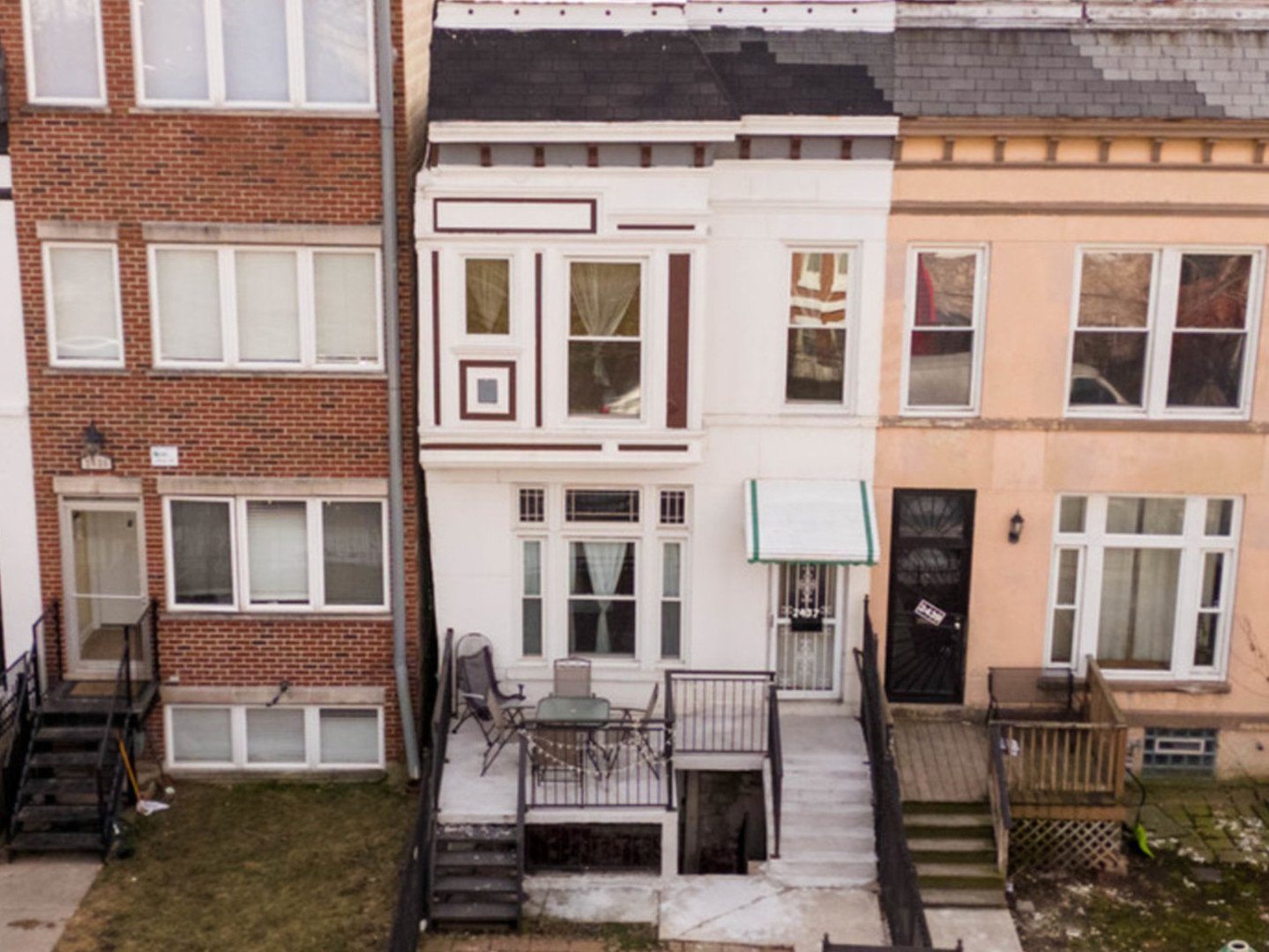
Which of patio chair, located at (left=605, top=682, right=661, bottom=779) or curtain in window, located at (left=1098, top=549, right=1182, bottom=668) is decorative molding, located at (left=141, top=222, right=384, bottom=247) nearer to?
patio chair, located at (left=605, top=682, right=661, bottom=779)

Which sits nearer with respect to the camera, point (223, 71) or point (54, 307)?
point (223, 71)

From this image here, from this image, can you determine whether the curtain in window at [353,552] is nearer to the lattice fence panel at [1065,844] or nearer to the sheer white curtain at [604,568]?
the sheer white curtain at [604,568]

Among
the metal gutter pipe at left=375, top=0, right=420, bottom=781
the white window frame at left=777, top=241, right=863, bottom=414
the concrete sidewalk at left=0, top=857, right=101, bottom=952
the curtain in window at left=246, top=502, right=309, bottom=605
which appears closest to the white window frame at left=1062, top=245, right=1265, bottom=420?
the white window frame at left=777, top=241, right=863, bottom=414

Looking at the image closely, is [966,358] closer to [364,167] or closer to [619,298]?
[619,298]

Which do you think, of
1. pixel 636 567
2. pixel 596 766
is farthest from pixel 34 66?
pixel 596 766

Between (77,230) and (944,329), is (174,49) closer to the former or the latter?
(77,230)

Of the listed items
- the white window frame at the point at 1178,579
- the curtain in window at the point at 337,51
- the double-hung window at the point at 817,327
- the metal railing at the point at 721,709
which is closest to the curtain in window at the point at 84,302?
the curtain in window at the point at 337,51

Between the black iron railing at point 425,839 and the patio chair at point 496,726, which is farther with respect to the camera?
the patio chair at point 496,726
